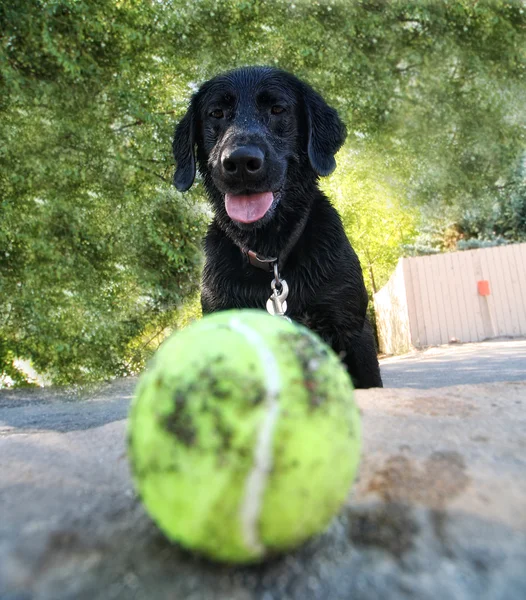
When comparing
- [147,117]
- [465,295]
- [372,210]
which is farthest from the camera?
[372,210]

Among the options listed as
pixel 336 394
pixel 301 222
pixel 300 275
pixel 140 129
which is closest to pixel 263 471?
pixel 336 394

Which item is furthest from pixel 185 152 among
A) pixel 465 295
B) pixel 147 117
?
pixel 465 295

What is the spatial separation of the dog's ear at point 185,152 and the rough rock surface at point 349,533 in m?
2.46

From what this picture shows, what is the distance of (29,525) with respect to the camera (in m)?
1.22

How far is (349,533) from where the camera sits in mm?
1109

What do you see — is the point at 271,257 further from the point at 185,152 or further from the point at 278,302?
the point at 185,152

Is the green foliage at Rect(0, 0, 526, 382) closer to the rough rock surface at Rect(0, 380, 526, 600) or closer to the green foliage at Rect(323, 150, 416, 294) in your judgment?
the green foliage at Rect(323, 150, 416, 294)

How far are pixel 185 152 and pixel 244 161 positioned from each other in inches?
42.3

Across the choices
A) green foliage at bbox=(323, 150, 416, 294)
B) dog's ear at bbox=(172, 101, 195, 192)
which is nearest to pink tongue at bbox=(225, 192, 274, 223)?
dog's ear at bbox=(172, 101, 195, 192)

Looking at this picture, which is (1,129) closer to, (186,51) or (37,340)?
(37,340)

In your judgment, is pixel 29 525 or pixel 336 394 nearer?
pixel 336 394

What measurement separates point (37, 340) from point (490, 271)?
40.7 feet

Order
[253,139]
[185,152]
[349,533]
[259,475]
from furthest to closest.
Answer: [185,152]
[253,139]
[349,533]
[259,475]

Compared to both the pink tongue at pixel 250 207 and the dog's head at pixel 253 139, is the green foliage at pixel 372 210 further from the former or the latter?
the pink tongue at pixel 250 207
